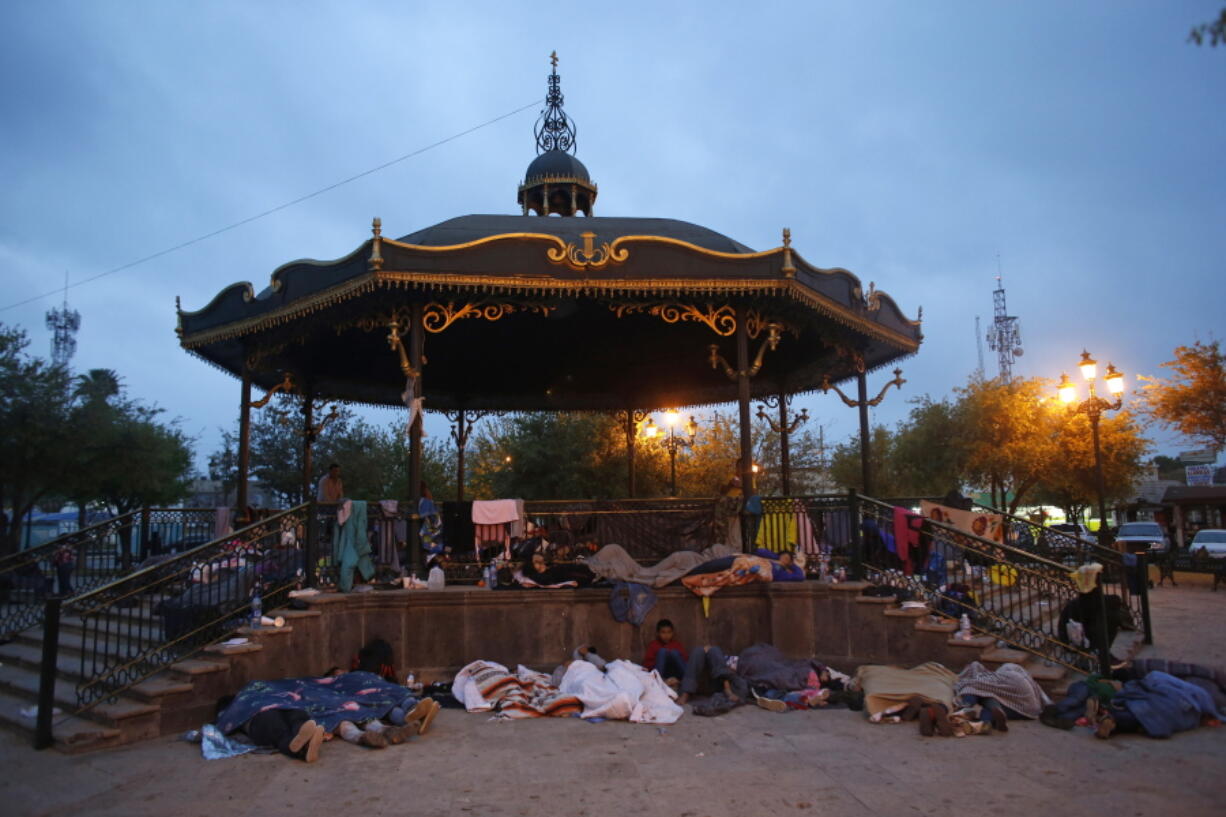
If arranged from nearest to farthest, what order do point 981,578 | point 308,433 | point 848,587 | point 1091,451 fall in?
point 848,587, point 981,578, point 308,433, point 1091,451

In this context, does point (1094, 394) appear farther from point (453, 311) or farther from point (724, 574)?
point (453, 311)

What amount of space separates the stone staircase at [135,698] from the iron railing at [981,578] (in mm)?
6976

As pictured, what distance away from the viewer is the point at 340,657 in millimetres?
9602

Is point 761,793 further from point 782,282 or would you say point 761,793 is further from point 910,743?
point 782,282

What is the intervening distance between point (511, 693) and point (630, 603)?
1.84 metres

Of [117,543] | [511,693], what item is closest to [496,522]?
[511,693]

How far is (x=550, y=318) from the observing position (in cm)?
1378

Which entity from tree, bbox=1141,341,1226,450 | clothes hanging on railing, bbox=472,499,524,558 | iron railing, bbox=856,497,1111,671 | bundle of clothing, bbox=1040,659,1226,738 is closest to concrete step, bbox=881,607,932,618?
iron railing, bbox=856,497,1111,671

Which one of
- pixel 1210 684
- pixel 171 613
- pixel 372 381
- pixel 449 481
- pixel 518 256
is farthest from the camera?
pixel 449 481

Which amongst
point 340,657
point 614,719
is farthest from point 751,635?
point 340,657

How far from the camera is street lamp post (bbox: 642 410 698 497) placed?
20.9m

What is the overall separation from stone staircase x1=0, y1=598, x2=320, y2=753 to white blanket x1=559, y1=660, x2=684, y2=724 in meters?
3.18

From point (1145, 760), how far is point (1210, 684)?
2.28 meters

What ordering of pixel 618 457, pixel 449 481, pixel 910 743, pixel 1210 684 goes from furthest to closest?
pixel 449 481
pixel 618 457
pixel 1210 684
pixel 910 743
